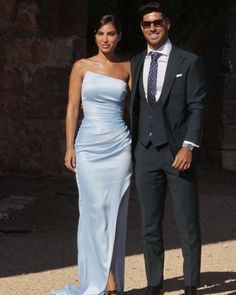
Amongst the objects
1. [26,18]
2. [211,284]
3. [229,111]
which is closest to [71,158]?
[211,284]

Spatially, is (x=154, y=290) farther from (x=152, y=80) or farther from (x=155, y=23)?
(x=155, y=23)

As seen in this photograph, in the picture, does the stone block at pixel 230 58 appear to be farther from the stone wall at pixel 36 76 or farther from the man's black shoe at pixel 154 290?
the man's black shoe at pixel 154 290

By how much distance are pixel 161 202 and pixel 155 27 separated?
1035 mm

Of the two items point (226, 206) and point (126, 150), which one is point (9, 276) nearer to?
point (126, 150)

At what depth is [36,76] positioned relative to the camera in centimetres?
1045

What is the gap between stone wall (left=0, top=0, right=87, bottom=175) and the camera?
1032 centimetres

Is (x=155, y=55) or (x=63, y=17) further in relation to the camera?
(x=63, y=17)

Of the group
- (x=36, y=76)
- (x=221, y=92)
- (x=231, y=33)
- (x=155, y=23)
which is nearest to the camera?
(x=155, y=23)

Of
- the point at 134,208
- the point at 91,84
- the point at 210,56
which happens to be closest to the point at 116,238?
the point at 91,84

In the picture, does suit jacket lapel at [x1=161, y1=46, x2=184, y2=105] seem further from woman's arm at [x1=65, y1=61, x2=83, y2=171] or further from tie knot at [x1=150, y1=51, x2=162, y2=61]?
woman's arm at [x1=65, y1=61, x2=83, y2=171]

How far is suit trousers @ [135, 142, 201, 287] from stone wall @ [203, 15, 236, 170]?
6750mm

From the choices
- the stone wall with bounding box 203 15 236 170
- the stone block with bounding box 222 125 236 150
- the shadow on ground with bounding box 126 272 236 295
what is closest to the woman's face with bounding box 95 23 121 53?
the shadow on ground with bounding box 126 272 236 295

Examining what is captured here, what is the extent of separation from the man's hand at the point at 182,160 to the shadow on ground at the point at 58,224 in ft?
3.82

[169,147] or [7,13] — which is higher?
[7,13]
